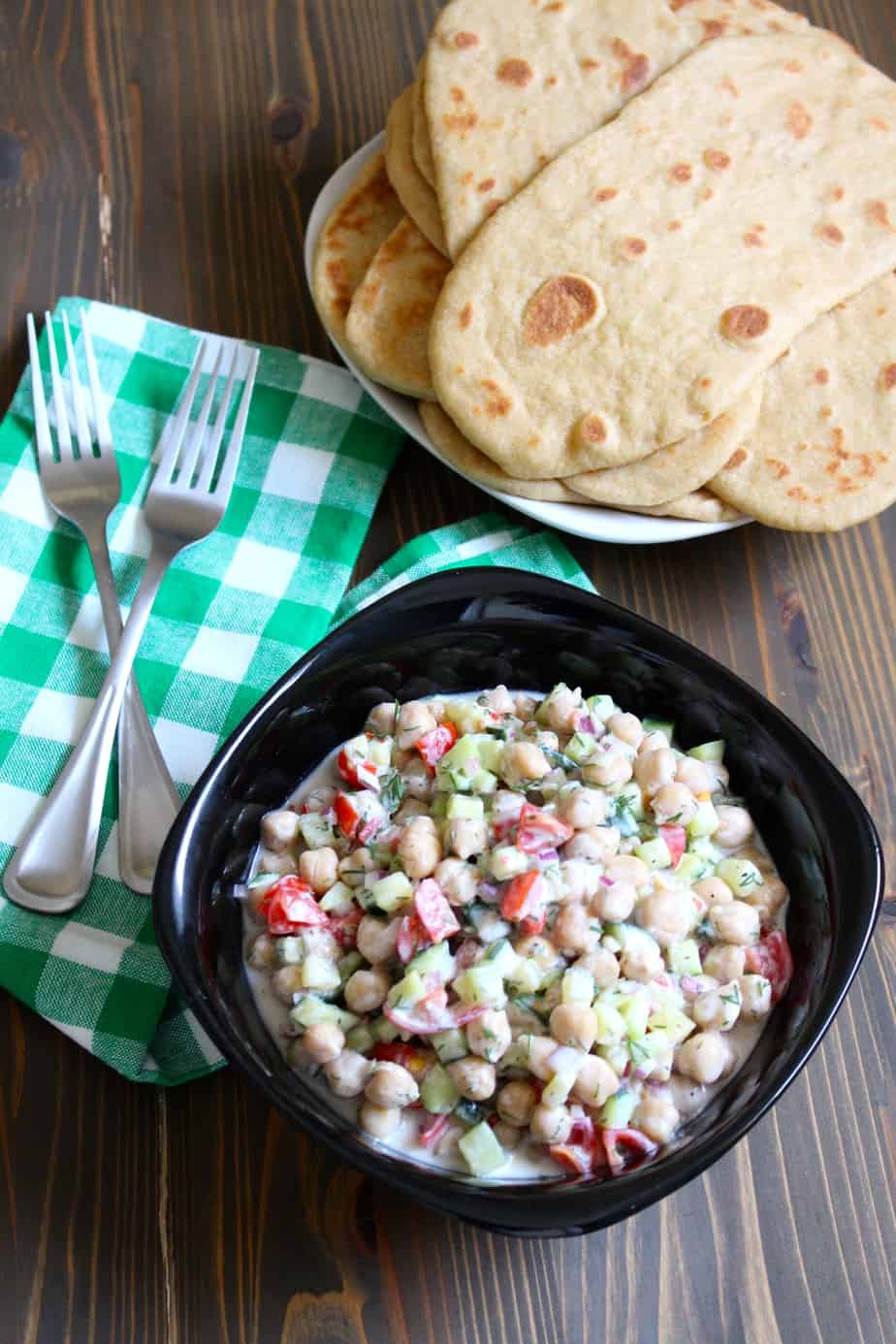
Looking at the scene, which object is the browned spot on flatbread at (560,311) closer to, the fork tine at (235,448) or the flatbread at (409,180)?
the flatbread at (409,180)

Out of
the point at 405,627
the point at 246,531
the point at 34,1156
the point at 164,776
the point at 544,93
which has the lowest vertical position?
the point at 34,1156

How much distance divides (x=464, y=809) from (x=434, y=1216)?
67 cm

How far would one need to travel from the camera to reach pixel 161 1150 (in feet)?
6.45

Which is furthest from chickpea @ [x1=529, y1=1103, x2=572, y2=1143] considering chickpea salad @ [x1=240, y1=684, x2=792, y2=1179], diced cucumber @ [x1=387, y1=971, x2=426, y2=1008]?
diced cucumber @ [x1=387, y1=971, x2=426, y2=1008]

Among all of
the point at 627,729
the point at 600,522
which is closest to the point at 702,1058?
the point at 627,729

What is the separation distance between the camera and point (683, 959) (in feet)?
5.67

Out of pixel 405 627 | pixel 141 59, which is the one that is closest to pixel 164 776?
pixel 405 627

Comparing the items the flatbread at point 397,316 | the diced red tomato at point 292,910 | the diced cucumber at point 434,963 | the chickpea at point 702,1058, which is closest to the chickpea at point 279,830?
the diced red tomato at point 292,910

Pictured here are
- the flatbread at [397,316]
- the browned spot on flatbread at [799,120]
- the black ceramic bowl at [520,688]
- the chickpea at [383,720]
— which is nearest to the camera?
the black ceramic bowl at [520,688]

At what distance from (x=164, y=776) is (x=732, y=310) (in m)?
1.27

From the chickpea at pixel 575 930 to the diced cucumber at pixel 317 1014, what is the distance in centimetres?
30

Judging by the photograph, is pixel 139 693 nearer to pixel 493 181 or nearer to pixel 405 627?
pixel 405 627

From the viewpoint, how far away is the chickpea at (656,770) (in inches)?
72.4

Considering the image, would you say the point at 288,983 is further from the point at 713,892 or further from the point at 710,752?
the point at 710,752
